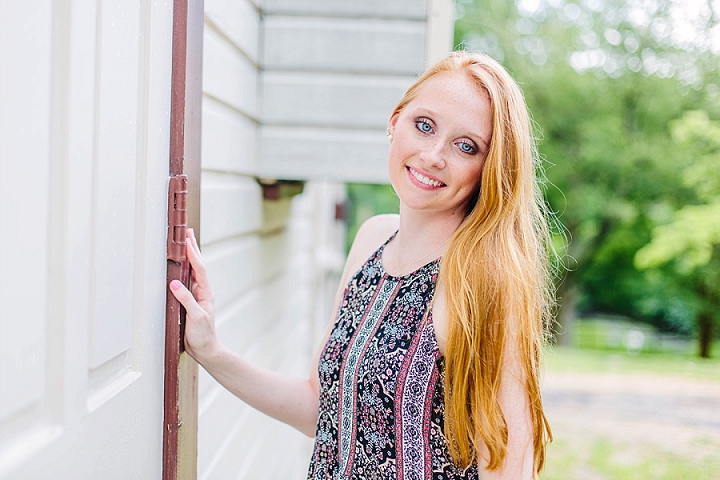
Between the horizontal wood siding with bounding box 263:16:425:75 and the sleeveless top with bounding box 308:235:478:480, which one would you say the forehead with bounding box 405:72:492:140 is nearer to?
the sleeveless top with bounding box 308:235:478:480

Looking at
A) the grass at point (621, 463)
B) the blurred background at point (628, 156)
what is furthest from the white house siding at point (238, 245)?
the blurred background at point (628, 156)

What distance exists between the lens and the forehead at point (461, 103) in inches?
62.1

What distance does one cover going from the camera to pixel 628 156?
13227 millimetres

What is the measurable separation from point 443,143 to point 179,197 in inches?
21.6

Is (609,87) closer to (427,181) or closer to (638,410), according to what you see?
(638,410)

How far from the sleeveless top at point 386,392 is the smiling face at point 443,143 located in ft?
0.57

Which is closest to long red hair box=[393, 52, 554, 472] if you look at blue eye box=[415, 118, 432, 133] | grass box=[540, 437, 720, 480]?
blue eye box=[415, 118, 432, 133]

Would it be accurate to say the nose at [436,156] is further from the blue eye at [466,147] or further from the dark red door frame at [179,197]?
the dark red door frame at [179,197]

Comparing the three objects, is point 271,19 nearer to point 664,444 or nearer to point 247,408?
point 247,408

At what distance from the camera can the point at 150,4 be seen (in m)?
1.29

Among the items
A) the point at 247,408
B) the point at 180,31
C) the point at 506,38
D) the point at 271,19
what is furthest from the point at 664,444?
the point at 506,38

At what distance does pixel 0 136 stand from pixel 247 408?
6.47ft

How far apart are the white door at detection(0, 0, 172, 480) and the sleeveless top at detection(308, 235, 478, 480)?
393 millimetres

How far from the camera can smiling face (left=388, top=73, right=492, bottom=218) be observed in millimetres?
1581
